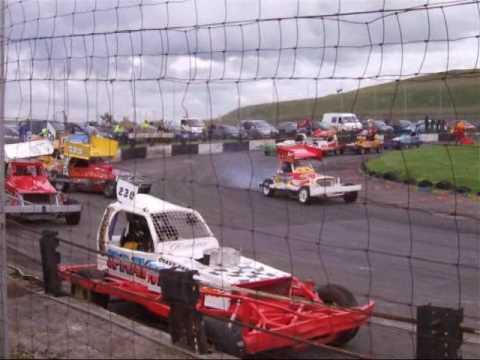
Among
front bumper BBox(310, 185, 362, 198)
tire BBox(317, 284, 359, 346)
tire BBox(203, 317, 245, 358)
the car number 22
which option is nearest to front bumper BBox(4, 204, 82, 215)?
the car number 22

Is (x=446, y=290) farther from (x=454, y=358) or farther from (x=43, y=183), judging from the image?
(x=43, y=183)

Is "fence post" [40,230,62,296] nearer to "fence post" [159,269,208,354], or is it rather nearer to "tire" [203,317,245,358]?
"tire" [203,317,245,358]

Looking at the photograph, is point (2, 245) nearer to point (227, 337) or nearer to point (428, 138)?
point (227, 337)

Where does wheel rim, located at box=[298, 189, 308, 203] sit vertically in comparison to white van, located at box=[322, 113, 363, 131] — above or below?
below

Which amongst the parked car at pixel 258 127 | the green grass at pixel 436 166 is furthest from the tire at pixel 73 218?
the green grass at pixel 436 166

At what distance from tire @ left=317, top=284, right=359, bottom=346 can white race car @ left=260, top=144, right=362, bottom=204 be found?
10.5m

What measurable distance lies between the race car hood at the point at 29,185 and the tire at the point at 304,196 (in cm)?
693

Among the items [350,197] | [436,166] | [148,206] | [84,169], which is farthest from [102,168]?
[148,206]

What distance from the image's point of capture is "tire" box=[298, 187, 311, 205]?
18.9 m

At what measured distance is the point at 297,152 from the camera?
1794cm

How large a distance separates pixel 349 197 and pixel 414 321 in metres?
14.8

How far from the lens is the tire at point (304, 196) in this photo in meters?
18.9

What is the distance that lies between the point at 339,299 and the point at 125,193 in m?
3.06

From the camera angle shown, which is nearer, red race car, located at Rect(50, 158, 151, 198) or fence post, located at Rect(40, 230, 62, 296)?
fence post, located at Rect(40, 230, 62, 296)
